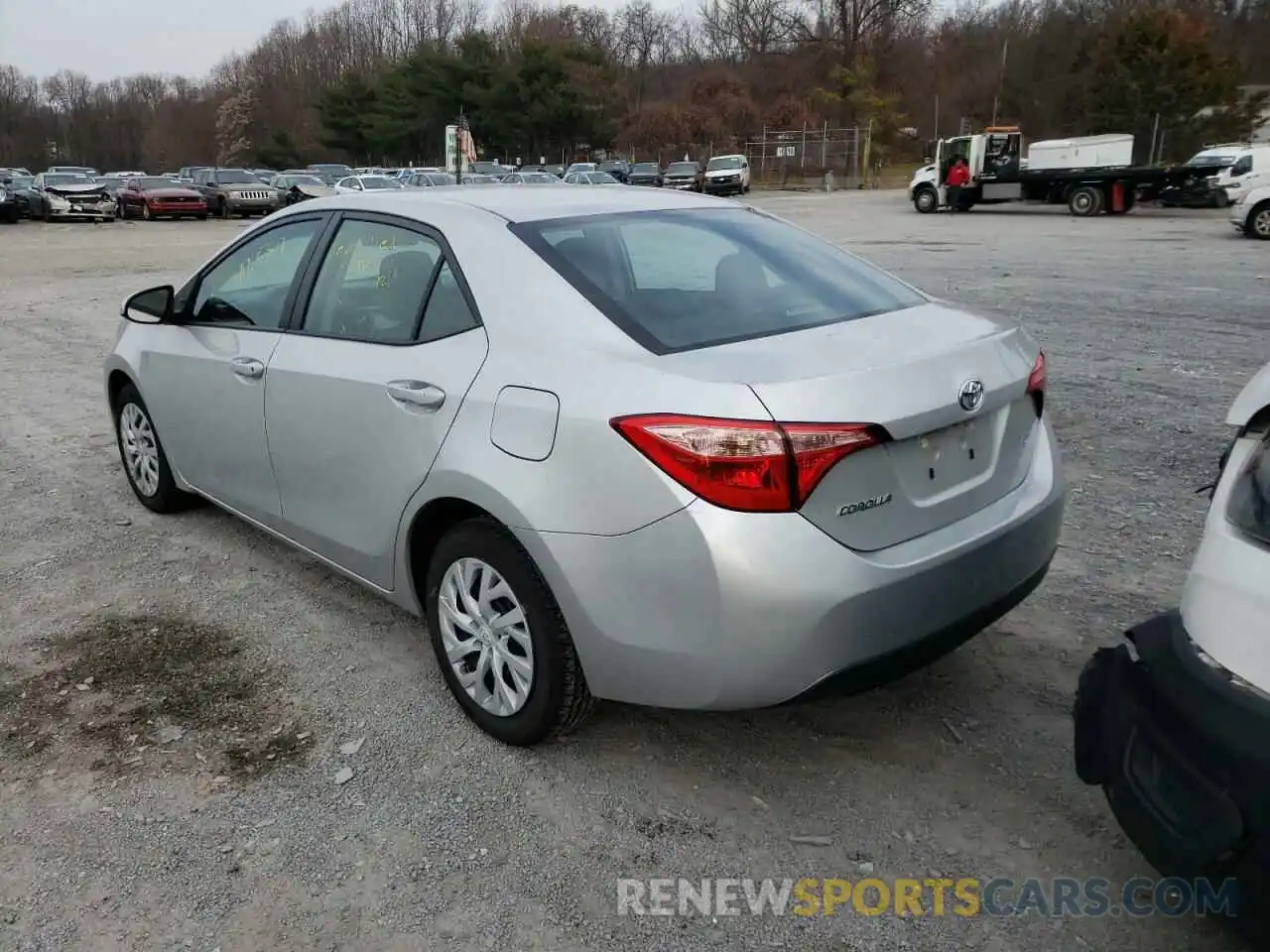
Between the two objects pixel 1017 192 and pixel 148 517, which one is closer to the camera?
pixel 148 517

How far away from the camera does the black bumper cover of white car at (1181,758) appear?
179 centimetres

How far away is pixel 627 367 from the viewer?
263cm

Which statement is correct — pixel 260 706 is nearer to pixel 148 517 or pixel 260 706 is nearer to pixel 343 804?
pixel 343 804

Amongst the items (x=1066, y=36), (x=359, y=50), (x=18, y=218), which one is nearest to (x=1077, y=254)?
(x=18, y=218)

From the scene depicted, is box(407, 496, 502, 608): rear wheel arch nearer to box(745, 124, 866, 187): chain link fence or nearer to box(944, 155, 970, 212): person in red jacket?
box(944, 155, 970, 212): person in red jacket

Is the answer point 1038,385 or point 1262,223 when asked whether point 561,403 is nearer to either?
point 1038,385

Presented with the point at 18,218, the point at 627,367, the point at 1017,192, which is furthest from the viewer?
the point at 18,218

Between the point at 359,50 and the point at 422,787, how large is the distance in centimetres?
12336

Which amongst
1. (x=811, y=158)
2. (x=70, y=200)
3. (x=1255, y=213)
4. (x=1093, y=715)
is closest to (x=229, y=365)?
(x=1093, y=715)

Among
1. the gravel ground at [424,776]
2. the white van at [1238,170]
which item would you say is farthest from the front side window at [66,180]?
the white van at [1238,170]

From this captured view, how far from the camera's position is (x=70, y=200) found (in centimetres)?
3356

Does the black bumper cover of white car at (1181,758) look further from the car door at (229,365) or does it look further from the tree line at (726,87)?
the tree line at (726,87)

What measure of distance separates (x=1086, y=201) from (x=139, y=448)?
91.6ft

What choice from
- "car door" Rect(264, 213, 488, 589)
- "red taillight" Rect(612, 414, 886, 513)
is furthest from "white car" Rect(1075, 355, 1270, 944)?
"car door" Rect(264, 213, 488, 589)
